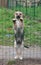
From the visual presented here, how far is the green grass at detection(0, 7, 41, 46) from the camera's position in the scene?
848 centimetres

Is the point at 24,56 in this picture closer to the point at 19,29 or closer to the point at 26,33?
the point at 19,29

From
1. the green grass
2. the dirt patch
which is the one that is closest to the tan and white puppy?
the dirt patch

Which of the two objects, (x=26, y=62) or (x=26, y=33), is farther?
(x=26, y=33)

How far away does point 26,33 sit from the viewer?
9180mm

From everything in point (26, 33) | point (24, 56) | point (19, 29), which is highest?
point (19, 29)

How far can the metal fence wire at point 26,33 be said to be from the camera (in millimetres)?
6459

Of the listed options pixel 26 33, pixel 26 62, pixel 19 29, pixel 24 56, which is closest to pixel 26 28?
pixel 26 33

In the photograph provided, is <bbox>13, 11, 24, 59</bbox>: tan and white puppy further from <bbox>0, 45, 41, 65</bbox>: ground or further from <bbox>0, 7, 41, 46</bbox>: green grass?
<bbox>0, 7, 41, 46</bbox>: green grass

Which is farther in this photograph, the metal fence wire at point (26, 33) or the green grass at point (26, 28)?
the green grass at point (26, 28)

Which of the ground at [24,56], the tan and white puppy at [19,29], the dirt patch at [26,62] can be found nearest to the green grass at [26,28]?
the ground at [24,56]

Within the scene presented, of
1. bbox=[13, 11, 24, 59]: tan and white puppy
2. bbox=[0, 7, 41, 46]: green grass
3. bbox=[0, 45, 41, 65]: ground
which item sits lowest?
bbox=[0, 7, 41, 46]: green grass

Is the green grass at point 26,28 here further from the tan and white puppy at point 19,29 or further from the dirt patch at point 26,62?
the tan and white puppy at point 19,29

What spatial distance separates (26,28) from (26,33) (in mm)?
524

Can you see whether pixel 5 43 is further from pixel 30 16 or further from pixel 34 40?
pixel 30 16
